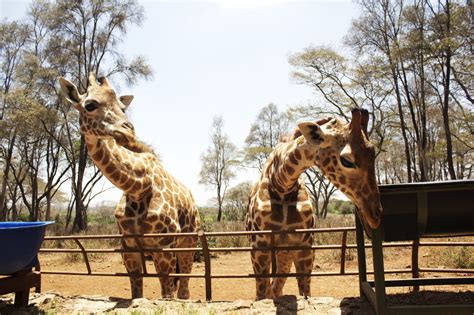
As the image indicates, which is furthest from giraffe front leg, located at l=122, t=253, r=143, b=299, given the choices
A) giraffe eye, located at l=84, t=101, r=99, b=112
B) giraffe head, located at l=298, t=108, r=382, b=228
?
giraffe head, located at l=298, t=108, r=382, b=228

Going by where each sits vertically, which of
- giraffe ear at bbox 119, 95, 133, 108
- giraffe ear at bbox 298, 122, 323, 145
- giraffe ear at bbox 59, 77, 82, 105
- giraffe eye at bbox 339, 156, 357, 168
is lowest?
giraffe eye at bbox 339, 156, 357, 168

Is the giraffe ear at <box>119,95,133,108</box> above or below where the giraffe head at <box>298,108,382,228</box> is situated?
above

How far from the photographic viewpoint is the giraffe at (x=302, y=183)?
309cm

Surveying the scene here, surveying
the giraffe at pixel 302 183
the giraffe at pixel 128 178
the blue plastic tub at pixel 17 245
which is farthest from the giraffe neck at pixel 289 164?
the blue plastic tub at pixel 17 245

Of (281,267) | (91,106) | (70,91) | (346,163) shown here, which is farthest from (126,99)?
(346,163)

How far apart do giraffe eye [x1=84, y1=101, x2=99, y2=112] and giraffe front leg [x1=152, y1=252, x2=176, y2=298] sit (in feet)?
6.34

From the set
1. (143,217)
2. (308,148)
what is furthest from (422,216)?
(143,217)

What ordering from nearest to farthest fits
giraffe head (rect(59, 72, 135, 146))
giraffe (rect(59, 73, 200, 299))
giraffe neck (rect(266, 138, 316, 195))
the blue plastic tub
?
the blue plastic tub
giraffe neck (rect(266, 138, 316, 195))
giraffe head (rect(59, 72, 135, 146))
giraffe (rect(59, 73, 200, 299))

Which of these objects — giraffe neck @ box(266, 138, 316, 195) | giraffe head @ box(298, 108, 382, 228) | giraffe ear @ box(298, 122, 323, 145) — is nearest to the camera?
giraffe head @ box(298, 108, 382, 228)

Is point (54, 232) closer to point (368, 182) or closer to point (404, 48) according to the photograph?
point (404, 48)

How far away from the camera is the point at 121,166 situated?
4.97 meters

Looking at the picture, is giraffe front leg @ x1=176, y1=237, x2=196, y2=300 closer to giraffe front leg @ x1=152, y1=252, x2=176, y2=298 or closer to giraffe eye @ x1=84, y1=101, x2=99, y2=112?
giraffe front leg @ x1=152, y1=252, x2=176, y2=298

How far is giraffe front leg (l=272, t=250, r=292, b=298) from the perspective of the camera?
15.0ft

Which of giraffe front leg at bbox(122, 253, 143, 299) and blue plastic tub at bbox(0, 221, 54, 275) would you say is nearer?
blue plastic tub at bbox(0, 221, 54, 275)
